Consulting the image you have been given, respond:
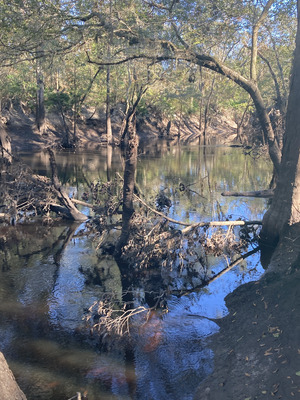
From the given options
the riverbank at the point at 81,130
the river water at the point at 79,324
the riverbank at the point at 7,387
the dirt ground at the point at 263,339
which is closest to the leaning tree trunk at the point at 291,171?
the dirt ground at the point at 263,339

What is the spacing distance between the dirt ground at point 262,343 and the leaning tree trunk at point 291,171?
1776 mm

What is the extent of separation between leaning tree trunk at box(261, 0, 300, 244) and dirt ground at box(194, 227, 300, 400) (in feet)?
5.83

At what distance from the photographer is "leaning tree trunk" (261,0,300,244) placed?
10.5 metres

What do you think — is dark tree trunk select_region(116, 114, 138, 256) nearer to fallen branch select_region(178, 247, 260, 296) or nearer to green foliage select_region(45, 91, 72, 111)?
fallen branch select_region(178, 247, 260, 296)

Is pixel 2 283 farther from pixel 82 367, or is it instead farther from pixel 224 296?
pixel 224 296

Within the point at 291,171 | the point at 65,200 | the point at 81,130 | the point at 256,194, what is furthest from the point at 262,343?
the point at 81,130

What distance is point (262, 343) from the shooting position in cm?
629

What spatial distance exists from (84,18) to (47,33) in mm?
1436

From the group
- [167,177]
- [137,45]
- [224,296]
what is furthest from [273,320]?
[167,177]

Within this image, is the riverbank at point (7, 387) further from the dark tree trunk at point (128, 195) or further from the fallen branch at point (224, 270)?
the dark tree trunk at point (128, 195)

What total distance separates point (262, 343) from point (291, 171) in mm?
5586

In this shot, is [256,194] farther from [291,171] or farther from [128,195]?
[128,195]

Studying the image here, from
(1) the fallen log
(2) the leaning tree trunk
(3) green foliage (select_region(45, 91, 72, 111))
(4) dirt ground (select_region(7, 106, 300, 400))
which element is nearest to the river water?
(4) dirt ground (select_region(7, 106, 300, 400))

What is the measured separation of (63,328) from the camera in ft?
26.0
